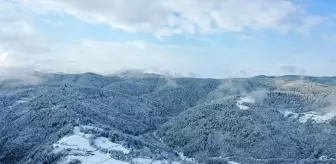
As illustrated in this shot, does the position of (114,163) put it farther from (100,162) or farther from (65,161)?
(65,161)

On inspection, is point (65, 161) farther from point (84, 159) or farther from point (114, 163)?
point (114, 163)

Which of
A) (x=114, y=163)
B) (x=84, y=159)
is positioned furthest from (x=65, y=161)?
(x=114, y=163)

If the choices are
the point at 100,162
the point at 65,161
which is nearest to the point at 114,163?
the point at 100,162
